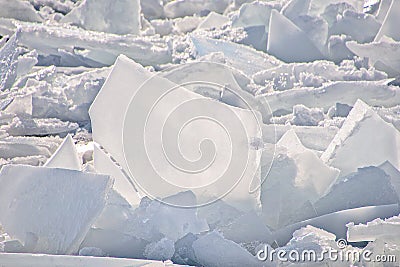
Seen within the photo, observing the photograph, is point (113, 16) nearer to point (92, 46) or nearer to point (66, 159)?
point (92, 46)

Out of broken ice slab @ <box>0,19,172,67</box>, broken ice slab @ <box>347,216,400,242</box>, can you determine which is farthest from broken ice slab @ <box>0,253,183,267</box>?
broken ice slab @ <box>0,19,172,67</box>

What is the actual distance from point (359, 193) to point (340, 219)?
0.10 metres

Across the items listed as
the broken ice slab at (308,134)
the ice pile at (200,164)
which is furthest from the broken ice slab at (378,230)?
the broken ice slab at (308,134)

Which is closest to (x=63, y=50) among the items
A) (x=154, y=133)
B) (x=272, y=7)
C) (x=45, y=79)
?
(x=45, y=79)

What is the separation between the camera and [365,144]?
1.46m

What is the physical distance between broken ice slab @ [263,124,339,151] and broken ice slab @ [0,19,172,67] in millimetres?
814

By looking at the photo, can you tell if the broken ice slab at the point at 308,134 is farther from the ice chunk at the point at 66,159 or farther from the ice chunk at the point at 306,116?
the ice chunk at the point at 66,159

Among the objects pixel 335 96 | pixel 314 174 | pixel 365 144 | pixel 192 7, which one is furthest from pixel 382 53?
pixel 192 7

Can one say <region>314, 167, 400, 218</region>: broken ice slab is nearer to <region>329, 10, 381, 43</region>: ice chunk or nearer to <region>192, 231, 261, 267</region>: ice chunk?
<region>192, 231, 261, 267</region>: ice chunk

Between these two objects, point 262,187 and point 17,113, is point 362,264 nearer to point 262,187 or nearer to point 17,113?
point 262,187

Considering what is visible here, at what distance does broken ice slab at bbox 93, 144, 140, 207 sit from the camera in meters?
1.42

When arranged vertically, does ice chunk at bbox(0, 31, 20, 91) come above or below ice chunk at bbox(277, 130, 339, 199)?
below

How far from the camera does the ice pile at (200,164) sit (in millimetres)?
1275

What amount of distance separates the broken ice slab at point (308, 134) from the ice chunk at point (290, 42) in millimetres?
650
